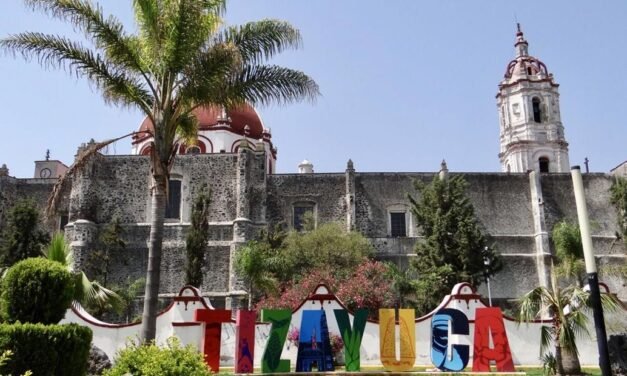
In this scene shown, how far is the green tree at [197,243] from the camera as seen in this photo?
961 inches

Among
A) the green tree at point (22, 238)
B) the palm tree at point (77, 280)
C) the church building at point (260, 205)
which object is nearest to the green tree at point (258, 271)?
the church building at point (260, 205)

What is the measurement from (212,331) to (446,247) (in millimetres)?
15305

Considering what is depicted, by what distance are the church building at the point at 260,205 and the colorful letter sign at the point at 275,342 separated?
1609 centimetres

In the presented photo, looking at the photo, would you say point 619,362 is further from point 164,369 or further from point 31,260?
point 31,260

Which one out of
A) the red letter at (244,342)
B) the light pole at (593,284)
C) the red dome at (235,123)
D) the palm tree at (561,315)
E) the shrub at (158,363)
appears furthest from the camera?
the red dome at (235,123)

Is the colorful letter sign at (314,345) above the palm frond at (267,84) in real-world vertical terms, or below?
below

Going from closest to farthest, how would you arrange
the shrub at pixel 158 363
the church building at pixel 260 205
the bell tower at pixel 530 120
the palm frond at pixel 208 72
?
the shrub at pixel 158 363 < the palm frond at pixel 208 72 < the church building at pixel 260 205 < the bell tower at pixel 530 120

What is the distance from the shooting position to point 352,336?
1156 centimetres

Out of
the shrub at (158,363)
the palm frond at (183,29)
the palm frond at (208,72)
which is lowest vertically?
the shrub at (158,363)

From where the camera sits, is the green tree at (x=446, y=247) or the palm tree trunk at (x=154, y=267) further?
the green tree at (x=446, y=247)

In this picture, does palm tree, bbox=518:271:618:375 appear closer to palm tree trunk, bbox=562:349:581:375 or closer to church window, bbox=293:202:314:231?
palm tree trunk, bbox=562:349:581:375

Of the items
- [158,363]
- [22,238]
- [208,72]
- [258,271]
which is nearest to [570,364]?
[158,363]

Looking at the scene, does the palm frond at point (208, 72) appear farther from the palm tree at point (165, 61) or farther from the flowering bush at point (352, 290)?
the flowering bush at point (352, 290)

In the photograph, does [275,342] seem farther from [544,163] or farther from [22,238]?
[544,163]
